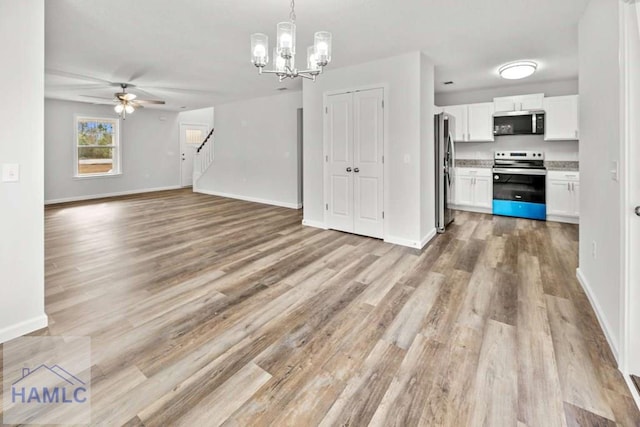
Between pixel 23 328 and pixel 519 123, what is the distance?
7.19 metres

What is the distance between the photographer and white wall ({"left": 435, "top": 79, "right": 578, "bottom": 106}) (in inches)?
224

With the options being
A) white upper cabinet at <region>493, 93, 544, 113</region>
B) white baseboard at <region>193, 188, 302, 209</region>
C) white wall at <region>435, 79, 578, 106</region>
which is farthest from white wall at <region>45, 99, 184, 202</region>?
white upper cabinet at <region>493, 93, 544, 113</region>

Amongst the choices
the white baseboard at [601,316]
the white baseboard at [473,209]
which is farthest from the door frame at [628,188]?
the white baseboard at [473,209]

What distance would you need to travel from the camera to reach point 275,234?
194 inches

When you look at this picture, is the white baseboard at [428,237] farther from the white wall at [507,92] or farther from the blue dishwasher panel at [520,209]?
the white wall at [507,92]

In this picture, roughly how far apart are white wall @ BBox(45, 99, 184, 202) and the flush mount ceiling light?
9218 mm

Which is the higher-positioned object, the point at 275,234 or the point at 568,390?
the point at 275,234

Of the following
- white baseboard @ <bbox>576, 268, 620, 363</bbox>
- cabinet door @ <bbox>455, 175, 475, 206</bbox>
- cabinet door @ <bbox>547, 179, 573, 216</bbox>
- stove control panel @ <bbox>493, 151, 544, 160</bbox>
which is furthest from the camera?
cabinet door @ <bbox>455, 175, 475, 206</bbox>

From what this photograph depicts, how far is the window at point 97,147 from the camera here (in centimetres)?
824

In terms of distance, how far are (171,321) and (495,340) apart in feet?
7.70

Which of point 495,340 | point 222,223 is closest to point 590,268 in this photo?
point 495,340

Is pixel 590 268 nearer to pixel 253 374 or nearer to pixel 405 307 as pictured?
pixel 405 307

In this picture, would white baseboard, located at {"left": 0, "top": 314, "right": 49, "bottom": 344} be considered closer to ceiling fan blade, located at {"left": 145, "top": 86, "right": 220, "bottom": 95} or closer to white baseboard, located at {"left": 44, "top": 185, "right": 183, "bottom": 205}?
ceiling fan blade, located at {"left": 145, "top": 86, "right": 220, "bottom": 95}

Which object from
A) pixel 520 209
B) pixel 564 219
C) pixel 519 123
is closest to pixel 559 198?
pixel 564 219
